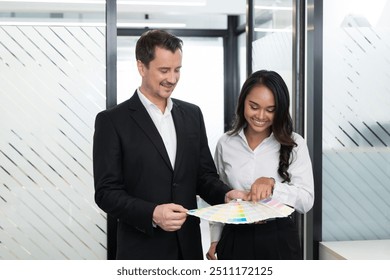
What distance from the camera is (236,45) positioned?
6762 mm

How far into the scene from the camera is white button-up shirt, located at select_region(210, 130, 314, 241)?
210 centimetres

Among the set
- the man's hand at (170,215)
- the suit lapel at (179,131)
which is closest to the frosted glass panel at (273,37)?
the suit lapel at (179,131)

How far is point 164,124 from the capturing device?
2162 millimetres

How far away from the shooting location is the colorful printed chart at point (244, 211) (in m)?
1.86

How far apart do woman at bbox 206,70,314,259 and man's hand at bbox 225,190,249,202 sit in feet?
0.11

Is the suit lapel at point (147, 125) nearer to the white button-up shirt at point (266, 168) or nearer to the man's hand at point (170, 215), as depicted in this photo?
the man's hand at point (170, 215)

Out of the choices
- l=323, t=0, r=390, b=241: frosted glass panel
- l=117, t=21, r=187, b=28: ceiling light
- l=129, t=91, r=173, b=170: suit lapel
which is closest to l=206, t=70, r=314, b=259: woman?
l=129, t=91, r=173, b=170: suit lapel

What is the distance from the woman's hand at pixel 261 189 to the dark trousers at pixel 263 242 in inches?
5.9

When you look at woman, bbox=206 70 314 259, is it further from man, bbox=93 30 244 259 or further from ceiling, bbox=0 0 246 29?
ceiling, bbox=0 0 246 29

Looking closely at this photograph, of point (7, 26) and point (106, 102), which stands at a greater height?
point (7, 26)

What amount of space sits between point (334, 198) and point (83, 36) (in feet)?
5.43
